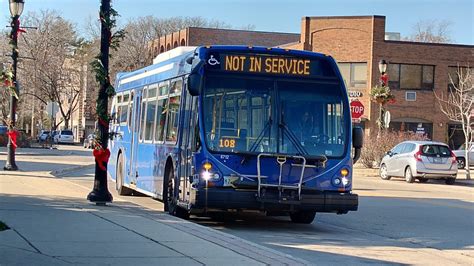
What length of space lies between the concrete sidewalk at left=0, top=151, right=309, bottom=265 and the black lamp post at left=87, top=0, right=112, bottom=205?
26 cm

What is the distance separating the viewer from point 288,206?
38.8ft

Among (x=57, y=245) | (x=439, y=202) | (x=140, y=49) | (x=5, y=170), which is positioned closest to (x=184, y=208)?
(x=57, y=245)

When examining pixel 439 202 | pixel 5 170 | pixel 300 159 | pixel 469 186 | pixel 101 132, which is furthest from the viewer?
pixel 469 186

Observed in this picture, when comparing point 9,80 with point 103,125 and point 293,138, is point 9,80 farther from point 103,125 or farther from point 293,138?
point 293,138

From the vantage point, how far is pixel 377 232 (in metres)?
13.1

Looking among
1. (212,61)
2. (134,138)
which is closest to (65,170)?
(134,138)

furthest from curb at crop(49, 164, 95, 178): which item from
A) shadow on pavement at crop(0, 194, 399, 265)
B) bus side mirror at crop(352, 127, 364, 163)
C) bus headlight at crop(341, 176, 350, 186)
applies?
bus headlight at crop(341, 176, 350, 186)

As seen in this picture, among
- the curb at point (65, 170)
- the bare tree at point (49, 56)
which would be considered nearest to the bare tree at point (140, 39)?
the bare tree at point (49, 56)

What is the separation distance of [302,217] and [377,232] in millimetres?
1572

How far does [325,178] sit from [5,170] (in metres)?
14.7

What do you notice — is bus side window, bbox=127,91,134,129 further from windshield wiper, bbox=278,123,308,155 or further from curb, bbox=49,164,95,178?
curb, bbox=49,164,95,178

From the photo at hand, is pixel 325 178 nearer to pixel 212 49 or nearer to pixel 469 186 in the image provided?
pixel 212 49

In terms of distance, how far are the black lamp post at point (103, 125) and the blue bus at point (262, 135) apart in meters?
1.70

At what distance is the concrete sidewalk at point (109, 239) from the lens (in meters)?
8.19
